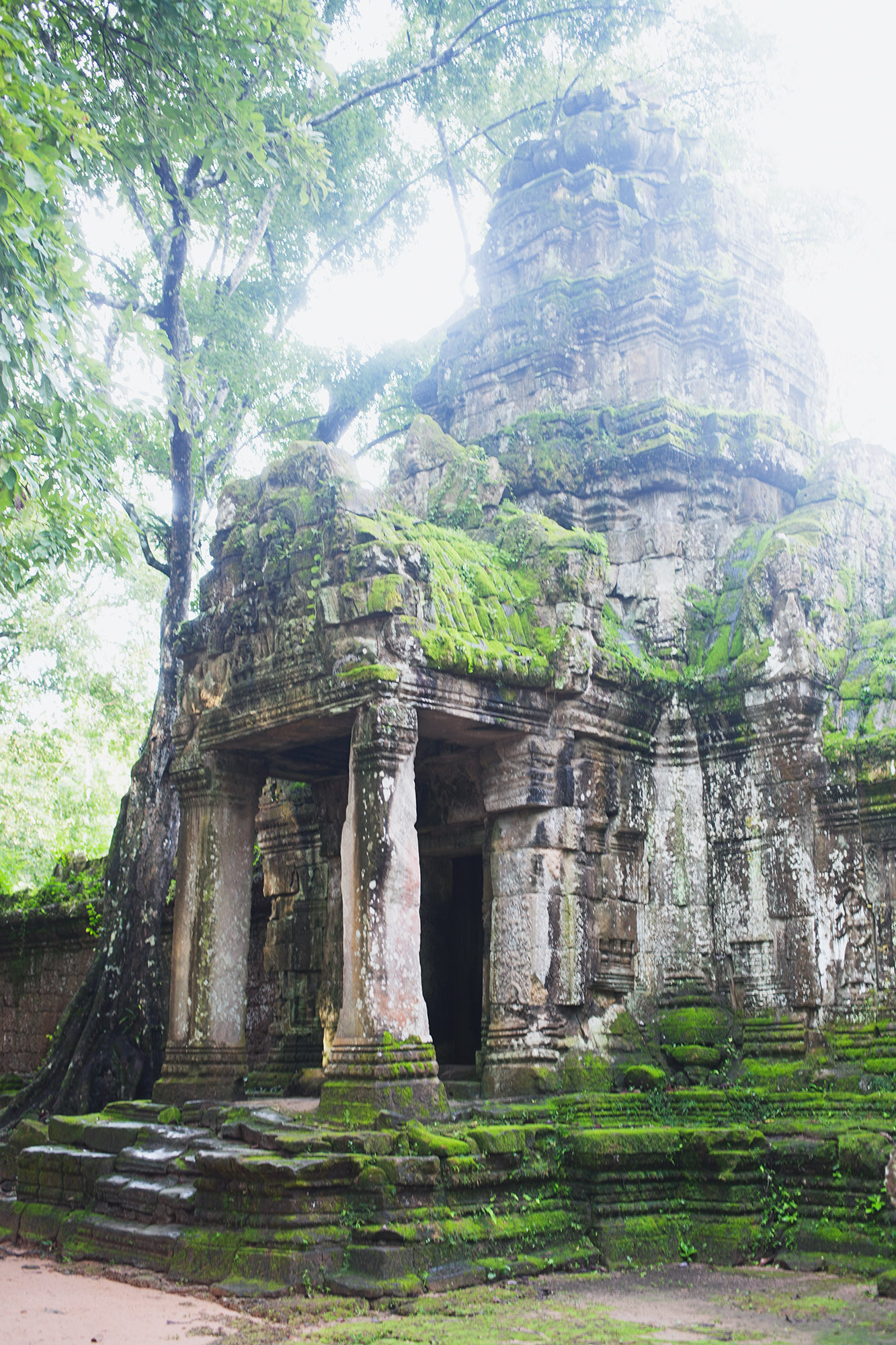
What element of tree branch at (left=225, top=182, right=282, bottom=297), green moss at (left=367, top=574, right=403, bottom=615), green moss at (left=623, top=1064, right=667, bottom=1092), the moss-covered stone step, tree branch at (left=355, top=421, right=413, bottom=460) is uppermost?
tree branch at (left=225, top=182, right=282, bottom=297)

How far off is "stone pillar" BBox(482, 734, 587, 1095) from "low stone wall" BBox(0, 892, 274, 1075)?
6.36m

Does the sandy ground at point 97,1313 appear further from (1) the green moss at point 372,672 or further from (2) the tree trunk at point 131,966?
(1) the green moss at point 372,672

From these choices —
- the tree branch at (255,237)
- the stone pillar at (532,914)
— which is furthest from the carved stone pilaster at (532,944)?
the tree branch at (255,237)

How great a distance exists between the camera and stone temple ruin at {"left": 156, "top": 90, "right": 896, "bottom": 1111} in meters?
8.66

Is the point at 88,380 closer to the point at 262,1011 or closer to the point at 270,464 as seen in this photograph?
the point at 270,464

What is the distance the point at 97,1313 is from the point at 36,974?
29.4 ft

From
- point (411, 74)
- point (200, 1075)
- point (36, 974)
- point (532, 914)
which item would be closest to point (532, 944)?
point (532, 914)

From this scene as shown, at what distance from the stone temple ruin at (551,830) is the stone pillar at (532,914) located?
3 cm

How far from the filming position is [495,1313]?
6.09 meters

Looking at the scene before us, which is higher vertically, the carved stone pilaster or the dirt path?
the carved stone pilaster

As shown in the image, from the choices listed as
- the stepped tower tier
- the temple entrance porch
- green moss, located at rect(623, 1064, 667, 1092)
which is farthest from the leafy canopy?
green moss, located at rect(623, 1064, 667, 1092)

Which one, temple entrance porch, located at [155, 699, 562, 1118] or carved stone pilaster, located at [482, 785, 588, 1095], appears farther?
carved stone pilaster, located at [482, 785, 588, 1095]

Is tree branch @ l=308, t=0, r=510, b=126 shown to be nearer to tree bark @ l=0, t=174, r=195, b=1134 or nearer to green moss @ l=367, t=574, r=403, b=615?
tree bark @ l=0, t=174, r=195, b=1134

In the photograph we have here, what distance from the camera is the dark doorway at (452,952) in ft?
36.4
